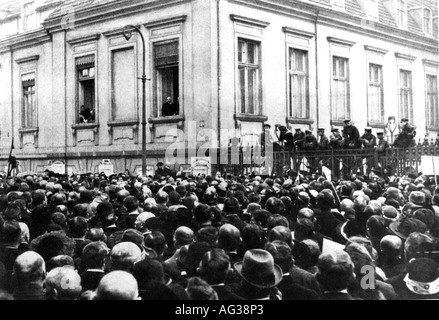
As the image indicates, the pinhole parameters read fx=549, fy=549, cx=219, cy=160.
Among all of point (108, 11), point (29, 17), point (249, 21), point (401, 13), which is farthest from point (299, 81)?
point (29, 17)

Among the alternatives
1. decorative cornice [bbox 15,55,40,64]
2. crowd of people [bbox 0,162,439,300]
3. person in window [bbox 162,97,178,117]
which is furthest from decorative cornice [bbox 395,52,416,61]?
decorative cornice [bbox 15,55,40,64]

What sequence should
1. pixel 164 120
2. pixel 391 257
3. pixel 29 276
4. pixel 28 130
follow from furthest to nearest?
pixel 28 130
pixel 164 120
pixel 391 257
pixel 29 276

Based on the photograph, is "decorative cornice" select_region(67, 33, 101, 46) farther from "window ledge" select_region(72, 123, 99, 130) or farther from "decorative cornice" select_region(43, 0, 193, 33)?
"window ledge" select_region(72, 123, 99, 130)

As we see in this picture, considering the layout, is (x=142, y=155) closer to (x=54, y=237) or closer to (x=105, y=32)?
(x=105, y=32)

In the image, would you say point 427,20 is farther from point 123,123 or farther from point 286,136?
point 123,123

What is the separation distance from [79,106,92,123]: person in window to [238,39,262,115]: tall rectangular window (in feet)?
8.89

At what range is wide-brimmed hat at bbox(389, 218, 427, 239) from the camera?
4131mm

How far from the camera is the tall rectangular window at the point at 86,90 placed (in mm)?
9438

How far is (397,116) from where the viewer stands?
9.32 metres

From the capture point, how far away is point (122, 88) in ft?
29.9

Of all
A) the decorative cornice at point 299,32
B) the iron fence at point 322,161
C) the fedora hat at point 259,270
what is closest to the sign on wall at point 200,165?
the iron fence at point 322,161

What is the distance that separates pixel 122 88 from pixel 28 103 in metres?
1.77

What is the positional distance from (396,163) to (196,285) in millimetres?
6664
